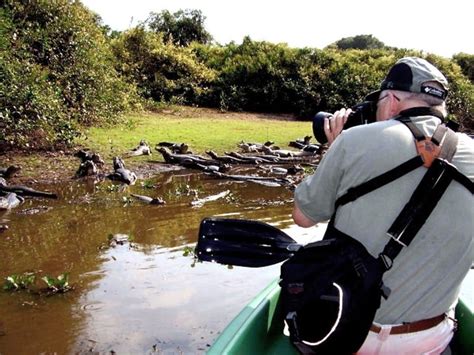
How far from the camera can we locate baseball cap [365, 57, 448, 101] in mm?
2154

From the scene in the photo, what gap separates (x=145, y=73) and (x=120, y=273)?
17222 mm

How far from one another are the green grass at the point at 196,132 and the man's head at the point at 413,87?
10399mm

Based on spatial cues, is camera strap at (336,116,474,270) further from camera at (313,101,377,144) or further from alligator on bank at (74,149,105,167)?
alligator on bank at (74,149,105,167)

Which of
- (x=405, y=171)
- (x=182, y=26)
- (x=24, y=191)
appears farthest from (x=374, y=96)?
(x=182, y=26)

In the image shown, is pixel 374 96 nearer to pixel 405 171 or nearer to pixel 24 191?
pixel 405 171

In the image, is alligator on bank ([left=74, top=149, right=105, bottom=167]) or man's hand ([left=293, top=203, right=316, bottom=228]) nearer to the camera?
man's hand ([left=293, top=203, right=316, bottom=228])

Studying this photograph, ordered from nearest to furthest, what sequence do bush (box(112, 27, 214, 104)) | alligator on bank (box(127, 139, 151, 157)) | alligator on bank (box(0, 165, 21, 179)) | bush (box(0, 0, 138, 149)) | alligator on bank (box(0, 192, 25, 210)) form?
alligator on bank (box(0, 192, 25, 210)), alligator on bank (box(0, 165, 21, 179)), bush (box(0, 0, 138, 149)), alligator on bank (box(127, 139, 151, 157)), bush (box(112, 27, 214, 104))

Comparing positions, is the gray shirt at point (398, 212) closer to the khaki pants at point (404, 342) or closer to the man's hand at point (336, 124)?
the khaki pants at point (404, 342)

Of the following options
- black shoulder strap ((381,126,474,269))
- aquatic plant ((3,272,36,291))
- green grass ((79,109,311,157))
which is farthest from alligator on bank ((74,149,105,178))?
black shoulder strap ((381,126,474,269))

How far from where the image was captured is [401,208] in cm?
198

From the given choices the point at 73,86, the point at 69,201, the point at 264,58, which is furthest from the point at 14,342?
the point at 264,58

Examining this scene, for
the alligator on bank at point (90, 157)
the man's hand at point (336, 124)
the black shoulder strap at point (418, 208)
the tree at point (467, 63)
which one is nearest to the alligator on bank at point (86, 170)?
the alligator on bank at point (90, 157)

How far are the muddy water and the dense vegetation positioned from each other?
1.90 m

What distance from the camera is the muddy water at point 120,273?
4562mm
